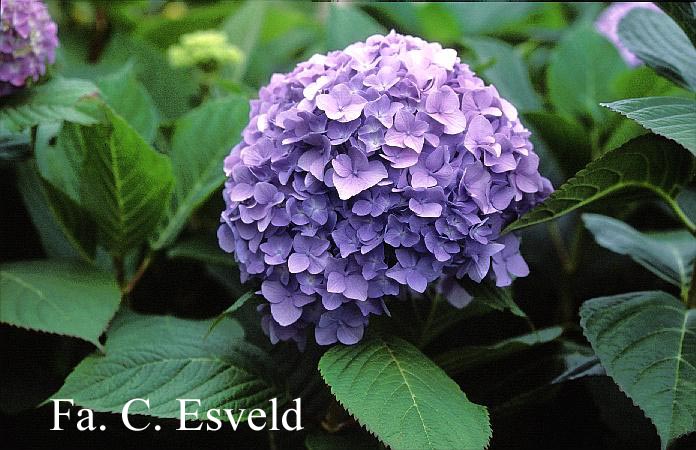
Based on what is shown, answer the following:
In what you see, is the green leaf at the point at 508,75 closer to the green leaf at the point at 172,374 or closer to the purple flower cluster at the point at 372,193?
the purple flower cluster at the point at 372,193

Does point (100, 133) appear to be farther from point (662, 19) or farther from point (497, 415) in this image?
point (662, 19)

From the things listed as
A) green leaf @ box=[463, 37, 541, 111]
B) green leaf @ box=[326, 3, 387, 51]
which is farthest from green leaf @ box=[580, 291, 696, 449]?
green leaf @ box=[326, 3, 387, 51]

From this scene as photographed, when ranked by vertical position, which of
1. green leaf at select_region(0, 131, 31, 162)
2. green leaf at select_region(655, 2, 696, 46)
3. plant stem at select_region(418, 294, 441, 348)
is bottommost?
plant stem at select_region(418, 294, 441, 348)

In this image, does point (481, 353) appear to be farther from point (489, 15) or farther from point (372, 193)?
point (489, 15)

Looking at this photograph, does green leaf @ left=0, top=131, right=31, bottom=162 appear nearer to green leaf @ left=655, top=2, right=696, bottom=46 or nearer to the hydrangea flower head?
the hydrangea flower head

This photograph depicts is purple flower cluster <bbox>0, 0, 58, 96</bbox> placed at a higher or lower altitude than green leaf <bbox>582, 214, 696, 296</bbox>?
higher

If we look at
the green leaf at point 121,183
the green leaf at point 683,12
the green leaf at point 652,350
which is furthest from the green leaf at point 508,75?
the green leaf at point 121,183
